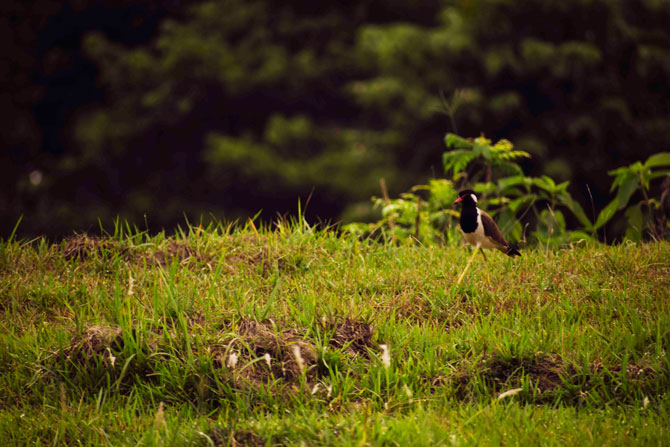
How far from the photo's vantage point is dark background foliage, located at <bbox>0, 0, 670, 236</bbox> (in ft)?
44.0

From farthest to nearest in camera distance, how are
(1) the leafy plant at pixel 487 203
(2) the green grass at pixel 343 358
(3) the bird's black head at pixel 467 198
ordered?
(1) the leafy plant at pixel 487 203 → (3) the bird's black head at pixel 467 198 → (2) the green grass at pixel 343 358

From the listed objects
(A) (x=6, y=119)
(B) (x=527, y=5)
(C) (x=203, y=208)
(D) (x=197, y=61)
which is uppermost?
(B) (x=527, y=5)

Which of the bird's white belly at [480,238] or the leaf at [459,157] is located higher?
the leaf at [459,157]

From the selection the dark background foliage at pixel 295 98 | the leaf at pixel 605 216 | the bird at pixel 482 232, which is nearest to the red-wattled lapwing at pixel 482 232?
the bird at pixel 482 232

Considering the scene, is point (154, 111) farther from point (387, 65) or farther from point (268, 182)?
point (387, 65)

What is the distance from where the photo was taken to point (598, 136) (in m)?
13.1

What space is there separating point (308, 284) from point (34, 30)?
17158mm

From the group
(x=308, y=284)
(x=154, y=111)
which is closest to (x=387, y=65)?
(x=154, y=111)

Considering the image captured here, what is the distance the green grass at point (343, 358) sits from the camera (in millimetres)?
2988

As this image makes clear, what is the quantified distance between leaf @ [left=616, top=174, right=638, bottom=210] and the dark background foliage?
653 cm

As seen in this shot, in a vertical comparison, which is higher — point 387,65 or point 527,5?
point 527,5

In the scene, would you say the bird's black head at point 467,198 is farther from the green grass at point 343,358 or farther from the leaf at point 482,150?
the leaf at point 482,150

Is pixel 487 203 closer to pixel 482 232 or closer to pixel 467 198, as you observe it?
pixel 467 198

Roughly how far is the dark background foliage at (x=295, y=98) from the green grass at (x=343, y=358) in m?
8.22
